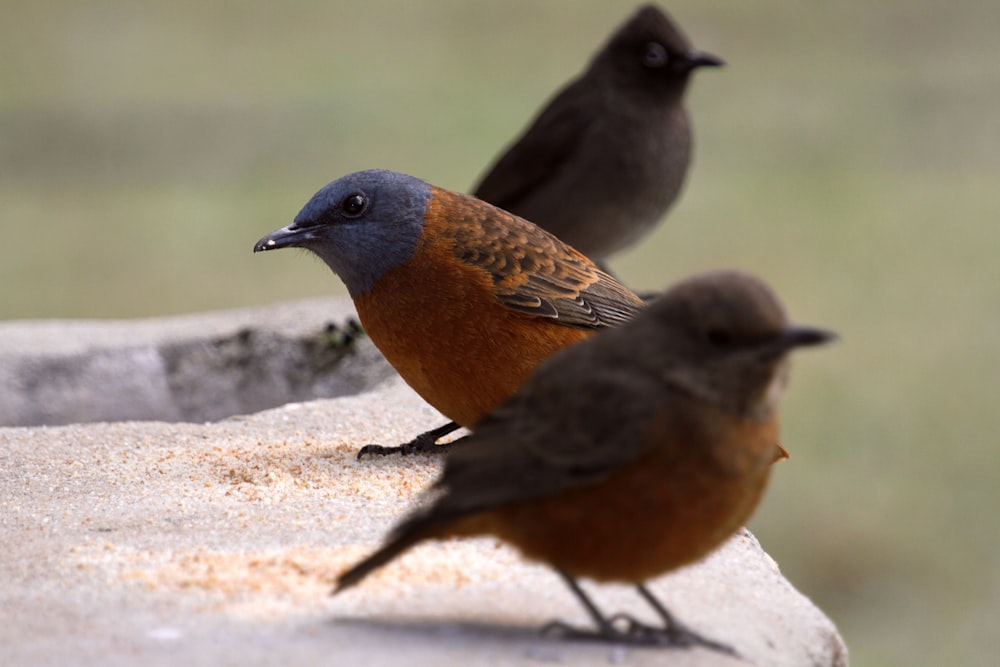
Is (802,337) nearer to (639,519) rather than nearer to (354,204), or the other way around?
(639,519)

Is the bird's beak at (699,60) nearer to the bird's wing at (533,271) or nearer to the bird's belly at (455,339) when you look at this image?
the bird's wing at (533,271)

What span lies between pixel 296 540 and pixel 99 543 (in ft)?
1.59

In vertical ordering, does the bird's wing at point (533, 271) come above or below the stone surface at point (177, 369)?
above

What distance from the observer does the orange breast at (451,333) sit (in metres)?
4.38

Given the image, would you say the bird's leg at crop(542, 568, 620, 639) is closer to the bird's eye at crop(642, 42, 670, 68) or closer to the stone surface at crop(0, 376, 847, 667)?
the stone surface at crop(0, 376, 847, 667)

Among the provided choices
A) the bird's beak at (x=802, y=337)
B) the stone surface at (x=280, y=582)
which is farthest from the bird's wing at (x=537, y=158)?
the bird's beak at (x=802, y=337)

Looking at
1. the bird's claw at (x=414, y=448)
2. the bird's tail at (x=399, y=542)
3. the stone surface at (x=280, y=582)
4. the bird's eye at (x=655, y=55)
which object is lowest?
the bird's claw at (x=414, y=448)

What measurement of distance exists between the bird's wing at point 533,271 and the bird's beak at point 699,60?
2.72 metres

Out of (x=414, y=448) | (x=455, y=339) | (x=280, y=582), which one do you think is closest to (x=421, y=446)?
(x=414, y=448)

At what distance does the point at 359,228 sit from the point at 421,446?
2.47 feet

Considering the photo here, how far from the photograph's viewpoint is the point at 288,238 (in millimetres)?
4531

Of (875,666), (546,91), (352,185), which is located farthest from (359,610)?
(546,91)

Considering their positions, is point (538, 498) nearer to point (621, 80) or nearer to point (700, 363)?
point (700, 363)

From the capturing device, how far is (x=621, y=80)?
7516 mm
